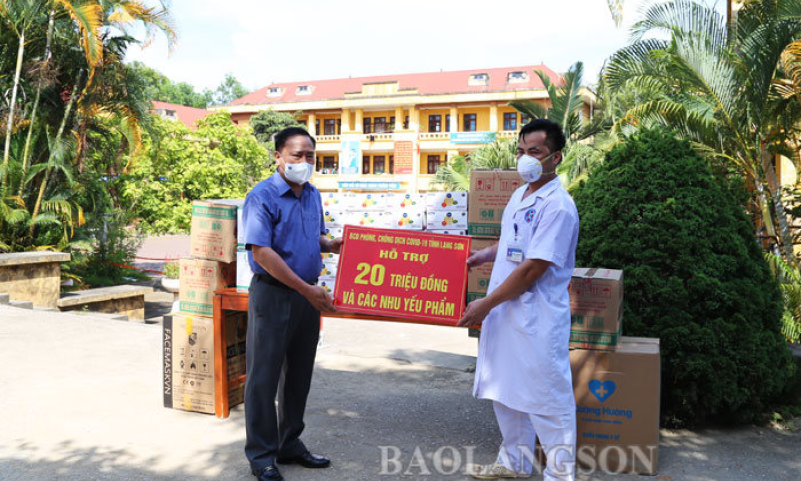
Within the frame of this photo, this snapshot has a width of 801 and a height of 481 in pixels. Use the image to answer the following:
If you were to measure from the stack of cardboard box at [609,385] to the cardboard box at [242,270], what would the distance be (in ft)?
7.33

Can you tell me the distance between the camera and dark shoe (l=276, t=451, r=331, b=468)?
3.71 meters

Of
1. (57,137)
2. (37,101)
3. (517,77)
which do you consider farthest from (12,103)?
(517,77)

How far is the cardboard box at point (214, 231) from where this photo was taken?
177 inches

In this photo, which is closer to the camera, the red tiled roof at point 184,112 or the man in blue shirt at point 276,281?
the man in blue shirt at point 276,281

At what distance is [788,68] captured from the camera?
7.02 m

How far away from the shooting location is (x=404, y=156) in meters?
43.3

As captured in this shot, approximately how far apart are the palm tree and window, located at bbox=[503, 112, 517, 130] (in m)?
33.7

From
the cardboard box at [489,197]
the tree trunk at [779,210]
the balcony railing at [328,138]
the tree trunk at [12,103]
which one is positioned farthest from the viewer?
the balcony railing at [328,138]

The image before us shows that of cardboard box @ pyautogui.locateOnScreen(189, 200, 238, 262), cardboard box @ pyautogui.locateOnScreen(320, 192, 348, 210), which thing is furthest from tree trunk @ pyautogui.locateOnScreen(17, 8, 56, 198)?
Result: cardboard box @ pyautogui.locateOnScreen(320, 192, 348, 210)

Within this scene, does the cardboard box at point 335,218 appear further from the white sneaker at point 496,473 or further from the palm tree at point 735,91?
the palm tree at point 735,91

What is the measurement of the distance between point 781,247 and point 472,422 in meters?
5.47

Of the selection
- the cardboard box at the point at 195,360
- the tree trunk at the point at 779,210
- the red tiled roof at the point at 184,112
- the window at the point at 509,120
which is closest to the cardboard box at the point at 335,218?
the cardboard box at the point at 195,360

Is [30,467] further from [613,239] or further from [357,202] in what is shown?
[613,239]

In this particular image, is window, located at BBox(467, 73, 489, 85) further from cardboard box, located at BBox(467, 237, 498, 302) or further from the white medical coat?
the white medical coat
